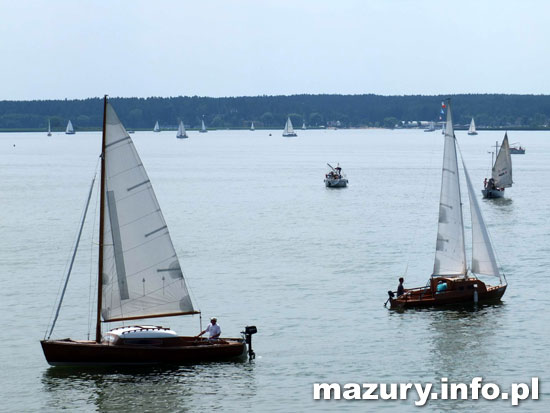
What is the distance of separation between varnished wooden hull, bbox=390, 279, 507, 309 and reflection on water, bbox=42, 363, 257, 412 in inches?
600

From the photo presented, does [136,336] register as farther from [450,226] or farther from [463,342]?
[450,226]

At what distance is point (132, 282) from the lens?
46.5 metres

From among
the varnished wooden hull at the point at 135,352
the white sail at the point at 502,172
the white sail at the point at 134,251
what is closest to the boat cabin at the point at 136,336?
the varnished wooden hull at the point at 135,352

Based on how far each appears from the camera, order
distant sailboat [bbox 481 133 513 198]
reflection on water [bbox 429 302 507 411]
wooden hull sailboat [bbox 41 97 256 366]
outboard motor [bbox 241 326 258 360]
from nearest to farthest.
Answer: wooden hull sailboat [bbox 41 97 256 366] < reflection on water [bbox 429 302 507 411] < outboard motor [bbox 241 326 258 360] < distant sailboat [bbox 481 133 513 198]

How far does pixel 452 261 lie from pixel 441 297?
3.00 meters

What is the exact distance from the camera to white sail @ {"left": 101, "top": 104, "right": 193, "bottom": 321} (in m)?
45.6

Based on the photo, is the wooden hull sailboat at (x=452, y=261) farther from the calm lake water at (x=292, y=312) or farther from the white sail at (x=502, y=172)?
the white sail at (x=502, y=172)

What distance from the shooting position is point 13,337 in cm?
5388

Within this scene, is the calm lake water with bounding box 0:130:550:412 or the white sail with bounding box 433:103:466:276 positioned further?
the white sail with bounding box 433:103:466:276

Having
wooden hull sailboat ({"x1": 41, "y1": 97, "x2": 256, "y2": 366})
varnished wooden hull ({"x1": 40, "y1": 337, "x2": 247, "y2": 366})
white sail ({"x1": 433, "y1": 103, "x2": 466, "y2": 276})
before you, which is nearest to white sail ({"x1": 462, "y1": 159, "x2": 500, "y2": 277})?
white sail ({"x1": 433, "y1": 103, "x2": 466, "y2": 276})

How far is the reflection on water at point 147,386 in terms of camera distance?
42469 mm

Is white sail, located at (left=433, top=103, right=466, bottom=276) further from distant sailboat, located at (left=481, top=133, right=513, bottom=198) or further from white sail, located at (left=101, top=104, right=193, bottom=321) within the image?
distant sailboat, located at (left=481, top=133, right=513, bottom=198)

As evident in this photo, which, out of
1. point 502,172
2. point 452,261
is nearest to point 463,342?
point 452,261

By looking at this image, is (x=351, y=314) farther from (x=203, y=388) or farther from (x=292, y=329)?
(x=203, y=388)
